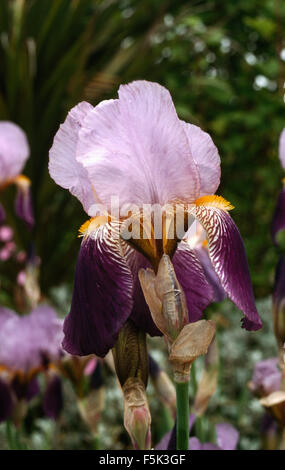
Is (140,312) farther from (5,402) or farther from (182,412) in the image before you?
(5,402)

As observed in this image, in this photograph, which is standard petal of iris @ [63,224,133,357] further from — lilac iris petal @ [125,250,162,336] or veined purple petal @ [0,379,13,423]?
veined purple petal @ [0,379,13,423]

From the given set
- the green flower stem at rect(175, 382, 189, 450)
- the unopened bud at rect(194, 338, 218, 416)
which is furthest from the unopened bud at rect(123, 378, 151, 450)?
the unopened bud at rect(194, 338, 218, 416)

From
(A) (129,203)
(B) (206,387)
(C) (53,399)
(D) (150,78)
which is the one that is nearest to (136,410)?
(A) (129,203)

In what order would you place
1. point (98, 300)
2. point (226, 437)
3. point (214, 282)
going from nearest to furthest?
point (98, 300) → point (214, 282) → point (226, 437)

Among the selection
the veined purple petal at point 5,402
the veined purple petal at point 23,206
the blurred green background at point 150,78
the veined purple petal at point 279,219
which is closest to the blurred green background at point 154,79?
the blurred green background at point 150,78

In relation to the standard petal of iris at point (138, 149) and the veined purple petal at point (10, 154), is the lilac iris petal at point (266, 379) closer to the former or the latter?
the standard petal of iris at point (138, 149)

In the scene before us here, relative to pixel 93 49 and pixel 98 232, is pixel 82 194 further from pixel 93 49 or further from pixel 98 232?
pixel 93 49

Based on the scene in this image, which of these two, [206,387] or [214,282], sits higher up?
[214,282]

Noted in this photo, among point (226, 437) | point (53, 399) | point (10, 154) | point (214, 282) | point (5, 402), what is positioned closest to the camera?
point (214, 282)
